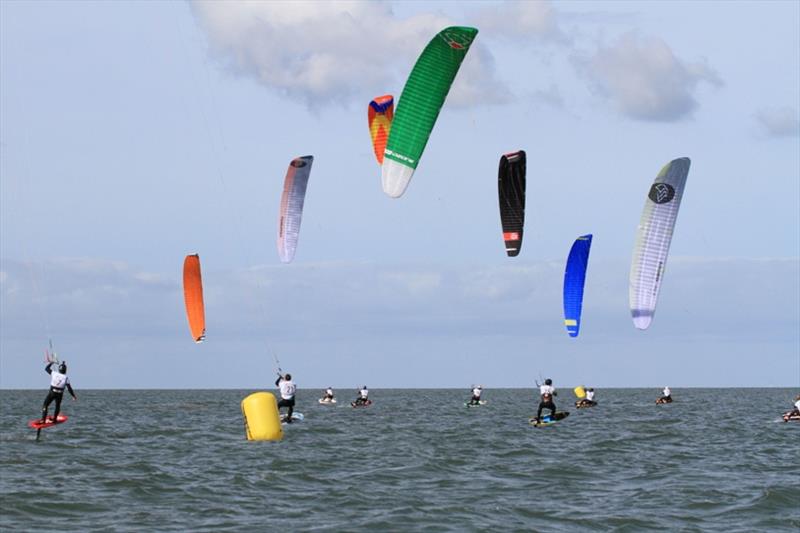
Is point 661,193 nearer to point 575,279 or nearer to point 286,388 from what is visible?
point 575,279

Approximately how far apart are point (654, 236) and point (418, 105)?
12.8 metres

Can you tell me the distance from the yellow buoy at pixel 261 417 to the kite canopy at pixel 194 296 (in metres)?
A: 18.0

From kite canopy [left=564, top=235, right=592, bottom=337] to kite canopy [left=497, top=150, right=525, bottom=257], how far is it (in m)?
6.75

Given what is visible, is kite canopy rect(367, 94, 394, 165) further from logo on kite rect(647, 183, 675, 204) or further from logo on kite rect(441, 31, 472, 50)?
logo on kite rect(441, 31, 472, 50)

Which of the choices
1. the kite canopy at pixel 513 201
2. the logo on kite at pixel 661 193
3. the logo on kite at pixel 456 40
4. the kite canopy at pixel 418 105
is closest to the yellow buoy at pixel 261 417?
the kite canopy at pixel 418 105

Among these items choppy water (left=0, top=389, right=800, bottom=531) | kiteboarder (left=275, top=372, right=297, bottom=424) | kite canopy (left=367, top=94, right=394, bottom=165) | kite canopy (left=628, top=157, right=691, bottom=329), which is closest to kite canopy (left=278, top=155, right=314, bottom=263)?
kite canopy (left=367, top=94, right=394, bottom=165)

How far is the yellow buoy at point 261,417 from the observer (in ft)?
107

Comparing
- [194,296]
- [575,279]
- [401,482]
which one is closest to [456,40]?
[401,482]

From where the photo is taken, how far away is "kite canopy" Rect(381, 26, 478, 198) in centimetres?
3347

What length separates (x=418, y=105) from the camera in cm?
3362

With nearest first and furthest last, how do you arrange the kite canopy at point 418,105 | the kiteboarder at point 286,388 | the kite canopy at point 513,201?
the kite canopy at point 418,105
the kiteboarder at point 286,388
the kite canopy at point 513,201

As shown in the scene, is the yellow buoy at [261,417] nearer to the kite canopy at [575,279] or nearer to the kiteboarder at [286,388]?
the kiteboarder at [286,388]

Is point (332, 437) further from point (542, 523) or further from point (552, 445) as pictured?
point (542, 523)

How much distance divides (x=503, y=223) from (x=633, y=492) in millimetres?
19255
